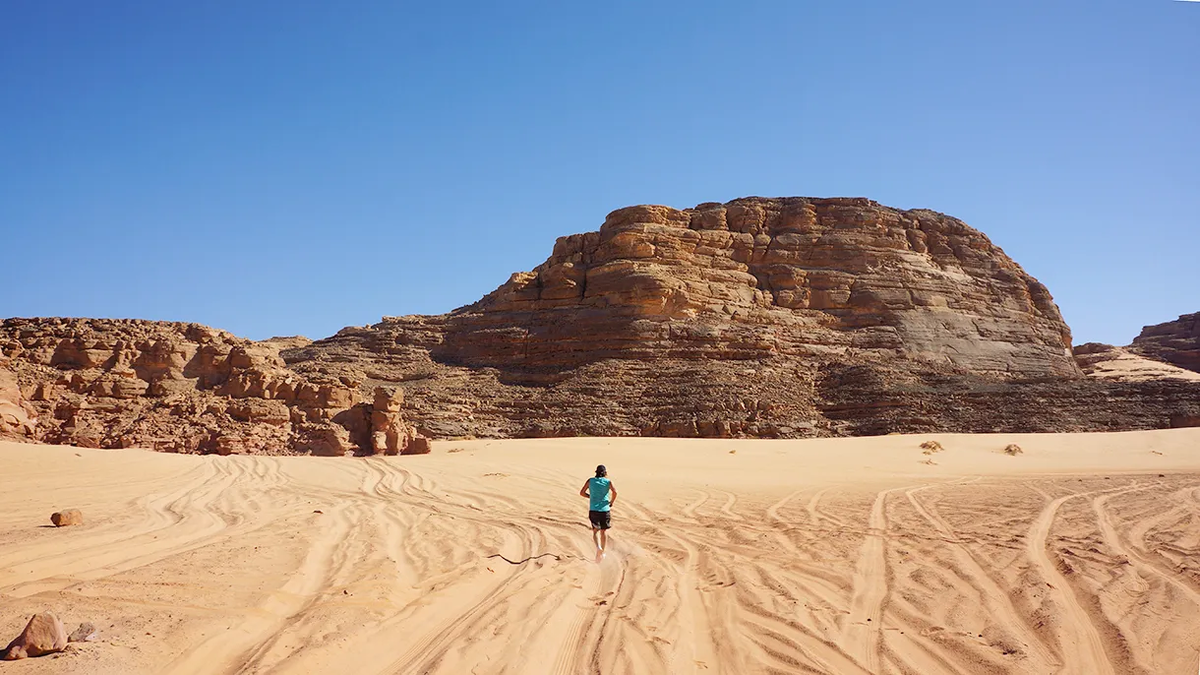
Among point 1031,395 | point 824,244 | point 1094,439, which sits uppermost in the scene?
point 824,244

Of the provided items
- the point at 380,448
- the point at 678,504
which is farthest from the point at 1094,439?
the point at 380,448

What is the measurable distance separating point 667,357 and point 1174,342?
77.0 metres

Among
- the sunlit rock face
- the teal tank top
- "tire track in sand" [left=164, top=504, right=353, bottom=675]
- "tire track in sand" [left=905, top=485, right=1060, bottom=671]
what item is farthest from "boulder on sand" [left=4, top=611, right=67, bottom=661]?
the sunlit rock face

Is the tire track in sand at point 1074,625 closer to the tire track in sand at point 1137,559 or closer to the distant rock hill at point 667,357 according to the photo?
the tire track in sand at point 1137,559

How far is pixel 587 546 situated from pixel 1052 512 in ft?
21.9

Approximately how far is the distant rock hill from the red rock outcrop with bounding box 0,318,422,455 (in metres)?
0.06

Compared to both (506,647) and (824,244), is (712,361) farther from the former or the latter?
(506,647)

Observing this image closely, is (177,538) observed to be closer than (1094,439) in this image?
Yes

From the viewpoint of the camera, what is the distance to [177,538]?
716cm

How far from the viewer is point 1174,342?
277ft

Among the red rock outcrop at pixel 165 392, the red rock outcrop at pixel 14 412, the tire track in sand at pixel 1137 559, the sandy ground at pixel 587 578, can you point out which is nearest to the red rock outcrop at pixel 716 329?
the red rock outcrop at pixel 165 392

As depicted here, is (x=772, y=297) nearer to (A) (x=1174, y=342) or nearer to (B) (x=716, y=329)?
(B) (x=716, y=329)

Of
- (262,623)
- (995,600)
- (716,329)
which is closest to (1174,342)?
(716,329)

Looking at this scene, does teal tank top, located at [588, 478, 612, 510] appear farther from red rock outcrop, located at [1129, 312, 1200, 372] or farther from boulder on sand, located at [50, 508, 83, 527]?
red rock outcrop, located at [1129, 312, 1200, 372]
